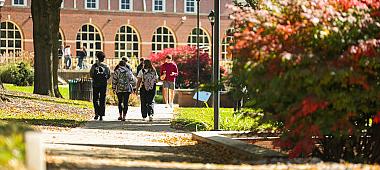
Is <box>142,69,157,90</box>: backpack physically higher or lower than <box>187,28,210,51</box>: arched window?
lower

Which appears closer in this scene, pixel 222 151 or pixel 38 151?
pixel 38 151

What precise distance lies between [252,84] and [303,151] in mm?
1295

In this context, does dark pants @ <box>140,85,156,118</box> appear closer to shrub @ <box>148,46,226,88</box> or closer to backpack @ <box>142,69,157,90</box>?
backpack @ <box>142,69,157,90</box>

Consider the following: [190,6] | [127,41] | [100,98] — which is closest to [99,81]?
[100,98]

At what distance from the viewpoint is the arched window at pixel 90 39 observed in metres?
65.1

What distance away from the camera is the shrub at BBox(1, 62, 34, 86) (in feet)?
144

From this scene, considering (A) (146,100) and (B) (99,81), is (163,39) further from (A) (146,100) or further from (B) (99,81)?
(B) (99,81)

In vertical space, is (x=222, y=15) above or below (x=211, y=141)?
above

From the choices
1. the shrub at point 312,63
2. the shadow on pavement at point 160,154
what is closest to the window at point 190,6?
the shadow on pavement at point 160,154

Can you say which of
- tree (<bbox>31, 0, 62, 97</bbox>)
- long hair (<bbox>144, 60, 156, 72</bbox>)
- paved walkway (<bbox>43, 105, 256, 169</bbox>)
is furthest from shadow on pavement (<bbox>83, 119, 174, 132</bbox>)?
tree (<bbox>31, 0, 62, 97</bbox>)

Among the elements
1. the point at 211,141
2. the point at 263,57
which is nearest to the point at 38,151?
the point at 263,57

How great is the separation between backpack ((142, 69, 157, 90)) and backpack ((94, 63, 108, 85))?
109 cm

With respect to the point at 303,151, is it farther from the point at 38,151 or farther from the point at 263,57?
the point at 38,151

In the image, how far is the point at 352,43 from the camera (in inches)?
420
